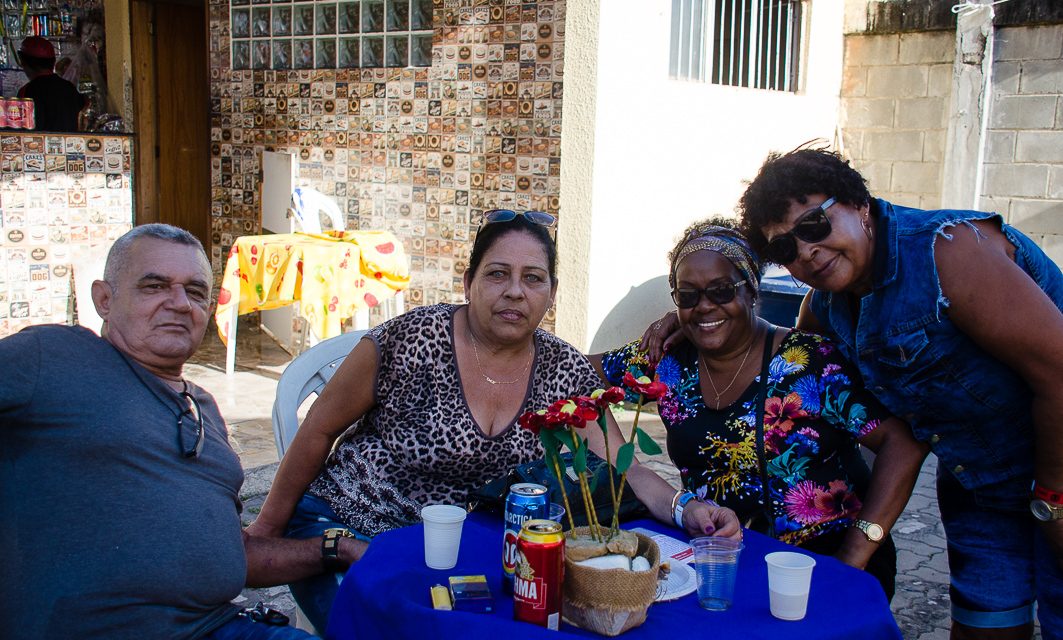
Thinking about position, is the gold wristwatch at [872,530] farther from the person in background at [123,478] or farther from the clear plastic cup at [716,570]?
the person in background at [123,478]

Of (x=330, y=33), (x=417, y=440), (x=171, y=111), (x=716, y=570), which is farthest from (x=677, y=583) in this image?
(x=171, y=111)

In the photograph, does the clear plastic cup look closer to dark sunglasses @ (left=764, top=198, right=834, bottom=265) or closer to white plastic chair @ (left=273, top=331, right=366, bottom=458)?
dark sunglasses @ (left=764, top=198, right=834, bottom=265)

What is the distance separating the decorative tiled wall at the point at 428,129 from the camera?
22.5ft

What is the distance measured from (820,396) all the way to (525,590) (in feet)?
3.88

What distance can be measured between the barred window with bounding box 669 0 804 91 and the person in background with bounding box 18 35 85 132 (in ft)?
18.3

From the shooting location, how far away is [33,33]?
1094 centimetres

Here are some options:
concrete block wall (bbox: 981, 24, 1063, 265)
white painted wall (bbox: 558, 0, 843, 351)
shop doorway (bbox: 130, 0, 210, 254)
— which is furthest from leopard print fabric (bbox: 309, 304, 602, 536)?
shop doorway (bbox: 130, 0, 210, 254)

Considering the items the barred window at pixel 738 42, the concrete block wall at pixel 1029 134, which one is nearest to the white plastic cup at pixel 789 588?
the barred window at pixel 738 42

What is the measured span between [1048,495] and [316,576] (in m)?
1.86

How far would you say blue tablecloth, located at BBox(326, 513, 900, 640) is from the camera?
1.89 metres

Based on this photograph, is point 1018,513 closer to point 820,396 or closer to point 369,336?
point 820,396

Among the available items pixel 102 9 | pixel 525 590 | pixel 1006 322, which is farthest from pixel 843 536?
pixel 102 9

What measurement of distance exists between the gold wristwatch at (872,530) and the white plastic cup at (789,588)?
0.65m

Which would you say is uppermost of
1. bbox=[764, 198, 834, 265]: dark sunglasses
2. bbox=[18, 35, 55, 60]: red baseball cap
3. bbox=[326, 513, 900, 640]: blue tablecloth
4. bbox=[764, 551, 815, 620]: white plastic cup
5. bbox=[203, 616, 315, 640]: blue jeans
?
bbox=[18, 35, 55, 60]: red baseball cap
